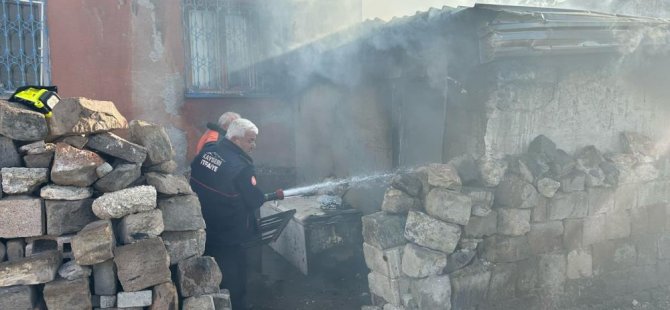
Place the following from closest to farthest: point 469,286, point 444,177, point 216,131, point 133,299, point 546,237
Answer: point 133,299 < point 444,177 < point 469,286 < point 546,237 < point 216,131

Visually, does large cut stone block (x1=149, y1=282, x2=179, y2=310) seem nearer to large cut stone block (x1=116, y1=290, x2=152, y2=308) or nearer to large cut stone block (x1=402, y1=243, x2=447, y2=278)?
large cut stone block (x1=116, y1=290, x2=152, y2=308)

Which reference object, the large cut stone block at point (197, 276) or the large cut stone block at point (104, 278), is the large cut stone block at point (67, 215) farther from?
the large cut stone block at point (197, 276)

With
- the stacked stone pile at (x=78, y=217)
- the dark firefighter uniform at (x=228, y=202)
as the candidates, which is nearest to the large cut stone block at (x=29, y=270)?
the stacked stone pile at (x=78, y=217)

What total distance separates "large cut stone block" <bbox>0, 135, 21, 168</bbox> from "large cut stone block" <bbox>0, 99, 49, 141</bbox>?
5 cm

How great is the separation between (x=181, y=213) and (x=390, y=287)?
2186 mm

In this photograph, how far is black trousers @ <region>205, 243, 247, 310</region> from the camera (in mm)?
5105

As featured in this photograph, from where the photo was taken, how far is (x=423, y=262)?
4.36 meters

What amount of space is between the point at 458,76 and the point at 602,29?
1452 mm

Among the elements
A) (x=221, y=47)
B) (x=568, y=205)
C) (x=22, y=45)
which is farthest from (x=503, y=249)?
(x=22, y=45)

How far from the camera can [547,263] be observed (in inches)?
195

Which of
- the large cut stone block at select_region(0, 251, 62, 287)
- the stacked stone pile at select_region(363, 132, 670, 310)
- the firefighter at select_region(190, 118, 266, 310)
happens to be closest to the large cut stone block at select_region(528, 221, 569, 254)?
the stacked stone pile at select_region(363, 132, 670, 310)

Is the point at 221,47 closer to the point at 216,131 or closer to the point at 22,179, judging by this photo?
the point at 216,131

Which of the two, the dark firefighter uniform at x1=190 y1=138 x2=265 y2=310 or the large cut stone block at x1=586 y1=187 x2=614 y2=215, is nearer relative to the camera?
the dark firefighter uniform at x1=190 y1=138 x2=265 y2=310

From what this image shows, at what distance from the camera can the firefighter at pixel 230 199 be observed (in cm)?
496
